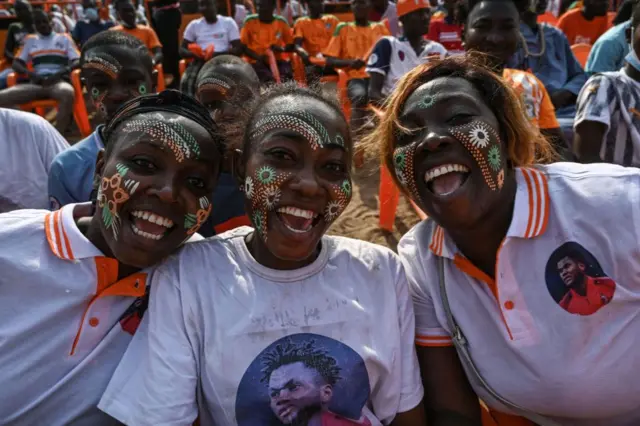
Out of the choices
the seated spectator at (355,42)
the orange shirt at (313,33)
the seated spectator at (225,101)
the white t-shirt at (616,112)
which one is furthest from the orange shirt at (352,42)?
the white t-shirt at (616,112)

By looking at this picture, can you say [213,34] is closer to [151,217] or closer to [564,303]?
[151,217]

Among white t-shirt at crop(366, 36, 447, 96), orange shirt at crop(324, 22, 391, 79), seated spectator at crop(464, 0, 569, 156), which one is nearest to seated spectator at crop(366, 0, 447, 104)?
white t-shirt at crop(366, 36, 447, 96)

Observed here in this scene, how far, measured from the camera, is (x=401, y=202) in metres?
4.86

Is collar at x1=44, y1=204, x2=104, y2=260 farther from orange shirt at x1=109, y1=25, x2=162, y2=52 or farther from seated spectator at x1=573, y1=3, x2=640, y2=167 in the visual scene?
orange shirt at x1=109, y1=25, x2=162, y2=52

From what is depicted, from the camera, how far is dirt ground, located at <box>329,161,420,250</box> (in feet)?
13.8

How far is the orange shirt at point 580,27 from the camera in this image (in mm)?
6477

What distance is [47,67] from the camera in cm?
683

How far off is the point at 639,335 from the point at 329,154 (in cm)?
102

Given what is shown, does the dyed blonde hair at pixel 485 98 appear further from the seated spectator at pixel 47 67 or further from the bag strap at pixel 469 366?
the seated spectator at pixel 47 67

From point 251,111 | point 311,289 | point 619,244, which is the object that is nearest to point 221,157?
point 251,111

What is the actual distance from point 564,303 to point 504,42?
1.95 m

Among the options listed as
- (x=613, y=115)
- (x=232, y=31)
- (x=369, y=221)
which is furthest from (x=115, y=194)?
(x=232, y=31)

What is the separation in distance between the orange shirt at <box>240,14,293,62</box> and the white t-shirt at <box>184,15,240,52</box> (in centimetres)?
16

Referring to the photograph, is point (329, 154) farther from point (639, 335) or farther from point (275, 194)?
point (639, 335)
